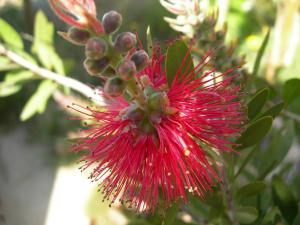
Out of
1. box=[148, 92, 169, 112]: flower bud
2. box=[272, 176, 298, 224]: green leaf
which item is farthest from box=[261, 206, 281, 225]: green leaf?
box=[148, 92, 169, 112]: flower bud

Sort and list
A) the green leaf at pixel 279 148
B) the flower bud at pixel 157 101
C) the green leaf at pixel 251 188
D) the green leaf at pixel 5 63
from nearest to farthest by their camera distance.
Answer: the flower bud at pixel 157 101
the green leaf at pixel 251 188
the green leaf at pixel 279 148
the green leaf at pixel 5 63

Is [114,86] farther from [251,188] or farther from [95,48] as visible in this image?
[251,188]

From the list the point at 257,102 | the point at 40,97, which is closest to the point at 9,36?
the point at 40,97

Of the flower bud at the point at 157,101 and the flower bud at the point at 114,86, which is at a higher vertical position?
the flower bud at the point at 157,101

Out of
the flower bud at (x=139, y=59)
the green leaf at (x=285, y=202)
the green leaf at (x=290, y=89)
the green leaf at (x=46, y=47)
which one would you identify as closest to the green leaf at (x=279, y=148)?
the green leaf at (x=285, y=202)

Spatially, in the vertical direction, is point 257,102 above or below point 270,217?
above

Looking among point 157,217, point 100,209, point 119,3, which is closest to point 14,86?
point 157,217

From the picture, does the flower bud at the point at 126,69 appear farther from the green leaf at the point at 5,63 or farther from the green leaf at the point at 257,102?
the green leaf at the point at 5,63
